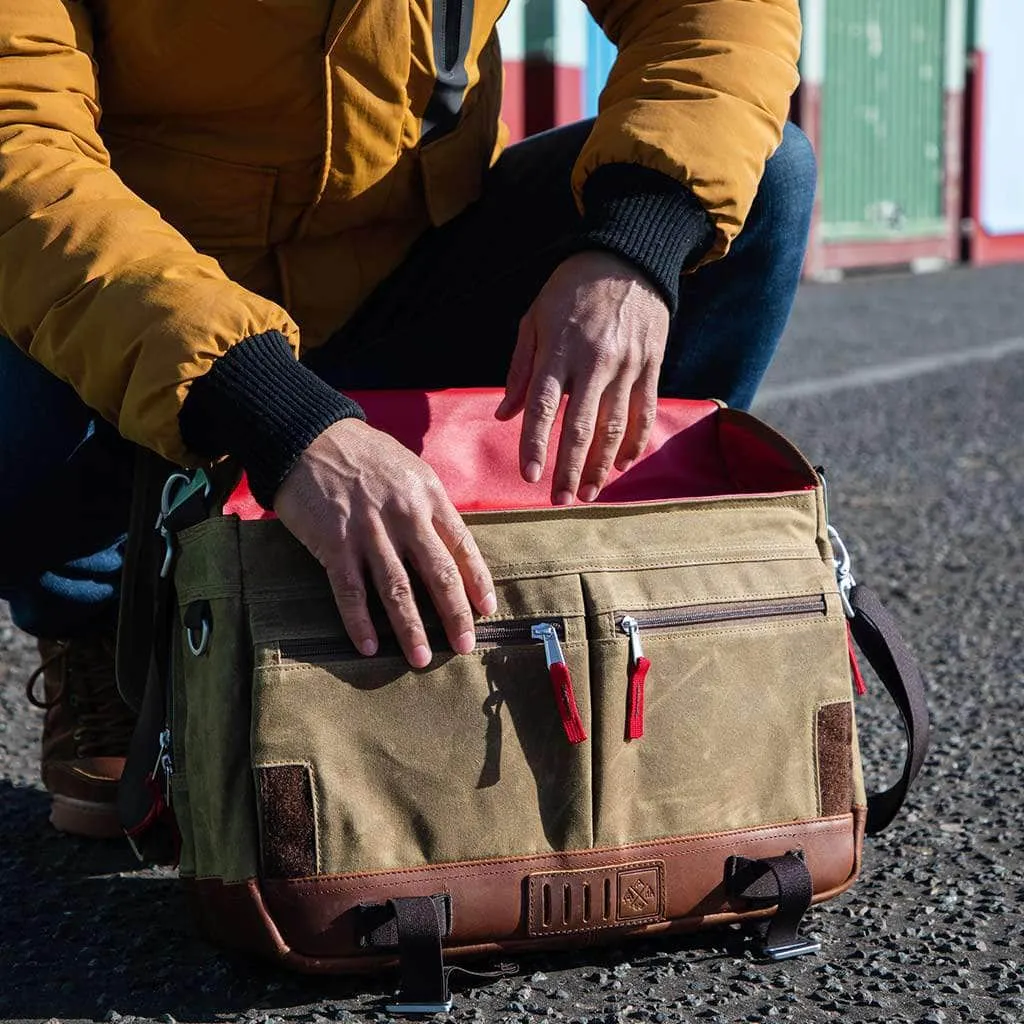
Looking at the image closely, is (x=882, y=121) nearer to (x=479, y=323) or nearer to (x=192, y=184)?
(x=479, y=323)

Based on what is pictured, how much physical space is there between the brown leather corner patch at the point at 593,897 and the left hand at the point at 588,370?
0.38m

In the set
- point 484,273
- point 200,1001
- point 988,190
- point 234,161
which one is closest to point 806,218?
point 484,273

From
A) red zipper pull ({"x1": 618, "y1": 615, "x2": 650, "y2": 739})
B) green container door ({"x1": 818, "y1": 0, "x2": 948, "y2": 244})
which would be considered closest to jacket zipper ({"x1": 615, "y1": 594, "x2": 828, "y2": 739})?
red zipper pull ({"x1": 618, "y1": 615, "x2": 650, "y2": 739})

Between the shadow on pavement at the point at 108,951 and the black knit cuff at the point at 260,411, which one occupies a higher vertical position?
the black knit cuff at the point at 260,411

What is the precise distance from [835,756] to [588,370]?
0.46 metres

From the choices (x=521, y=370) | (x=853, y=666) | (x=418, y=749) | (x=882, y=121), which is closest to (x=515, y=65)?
(x=882, y=121)

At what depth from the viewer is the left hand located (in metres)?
1.58

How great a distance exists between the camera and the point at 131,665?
5.41ft

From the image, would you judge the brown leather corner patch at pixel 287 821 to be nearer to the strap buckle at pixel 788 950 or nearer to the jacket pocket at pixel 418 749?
the jacket pocket at pixel 418 749

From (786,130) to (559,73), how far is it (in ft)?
22.5

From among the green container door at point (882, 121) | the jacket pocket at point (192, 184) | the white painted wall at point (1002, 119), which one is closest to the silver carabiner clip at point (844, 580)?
the jacket pocket at point (192, 184)

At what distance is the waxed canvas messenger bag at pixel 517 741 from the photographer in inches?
55.8

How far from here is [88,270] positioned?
4.93 ft

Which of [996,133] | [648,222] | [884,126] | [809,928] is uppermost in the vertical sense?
[648,222]
